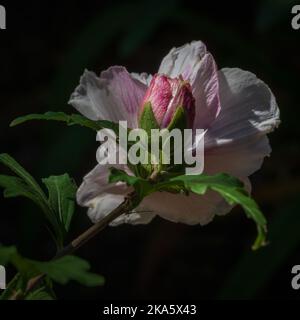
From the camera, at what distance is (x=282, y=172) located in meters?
2.07

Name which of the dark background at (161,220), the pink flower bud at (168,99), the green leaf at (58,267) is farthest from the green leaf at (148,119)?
the dark background at (161,220)

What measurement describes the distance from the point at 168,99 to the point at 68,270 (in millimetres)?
141

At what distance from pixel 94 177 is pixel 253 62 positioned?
1492mm

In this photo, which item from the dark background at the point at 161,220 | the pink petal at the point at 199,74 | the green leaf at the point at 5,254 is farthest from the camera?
the dark background at the point at 161,220

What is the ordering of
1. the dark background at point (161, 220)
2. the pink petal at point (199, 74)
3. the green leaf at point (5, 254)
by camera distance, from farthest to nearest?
the dark background at point (161, 220)
the pink petal at point (199, 74)
the green leaf at point (5, 254)

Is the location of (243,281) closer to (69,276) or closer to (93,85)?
(93,85)

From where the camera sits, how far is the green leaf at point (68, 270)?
0.40 meters

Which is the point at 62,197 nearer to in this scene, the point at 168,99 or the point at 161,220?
the point at 168,99

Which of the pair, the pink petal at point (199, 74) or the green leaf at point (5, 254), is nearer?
the green leaf at point (5, 254)

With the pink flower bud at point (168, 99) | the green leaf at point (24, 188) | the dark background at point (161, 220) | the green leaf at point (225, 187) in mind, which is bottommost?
the green leaf at point (225, 187)

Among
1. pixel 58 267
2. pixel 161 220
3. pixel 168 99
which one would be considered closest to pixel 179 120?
pixel 168 99

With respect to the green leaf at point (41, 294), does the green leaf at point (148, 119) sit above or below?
above

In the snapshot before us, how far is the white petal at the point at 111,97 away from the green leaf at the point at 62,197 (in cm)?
6

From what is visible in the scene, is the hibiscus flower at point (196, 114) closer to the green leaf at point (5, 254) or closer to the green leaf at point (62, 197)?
the green leaf at point (62, 197)
